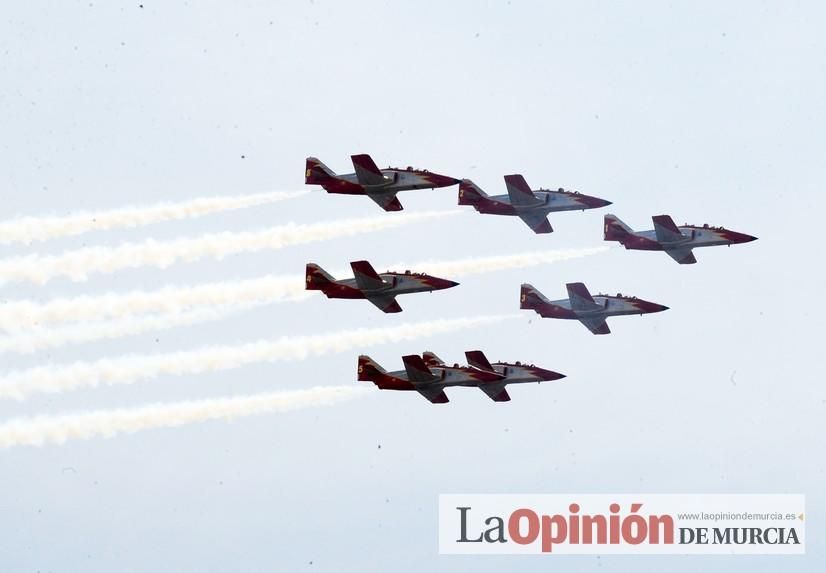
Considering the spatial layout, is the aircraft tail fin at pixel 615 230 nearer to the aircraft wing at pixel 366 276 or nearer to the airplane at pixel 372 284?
the airplane at pixel 372 284

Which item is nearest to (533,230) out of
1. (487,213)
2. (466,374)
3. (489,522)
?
(487,213)

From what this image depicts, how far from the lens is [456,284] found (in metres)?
114

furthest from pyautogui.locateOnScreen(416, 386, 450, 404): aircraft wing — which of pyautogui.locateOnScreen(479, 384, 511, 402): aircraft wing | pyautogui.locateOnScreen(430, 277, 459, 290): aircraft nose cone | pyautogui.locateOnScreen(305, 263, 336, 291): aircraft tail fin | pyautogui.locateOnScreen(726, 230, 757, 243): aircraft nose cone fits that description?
pyautogui.locateOnScreen(726, 230, 757, 243): aircraft nose cone

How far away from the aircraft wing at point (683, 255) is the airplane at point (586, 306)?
4.37m

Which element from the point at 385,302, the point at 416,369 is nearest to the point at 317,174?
the point at 385,302

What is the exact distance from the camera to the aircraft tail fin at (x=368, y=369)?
116 m

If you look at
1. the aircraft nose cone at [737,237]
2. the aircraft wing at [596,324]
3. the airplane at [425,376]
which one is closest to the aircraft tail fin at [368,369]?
the airplane at [425,376]

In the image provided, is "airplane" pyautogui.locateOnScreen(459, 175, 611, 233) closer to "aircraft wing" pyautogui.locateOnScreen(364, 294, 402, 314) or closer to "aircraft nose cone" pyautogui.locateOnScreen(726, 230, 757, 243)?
"aircraft nose cone" pyautogui.locateOnScreen(726, 230, 757, 243)

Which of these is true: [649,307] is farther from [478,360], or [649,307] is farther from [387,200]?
[387,200]

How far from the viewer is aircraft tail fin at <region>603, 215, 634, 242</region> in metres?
123

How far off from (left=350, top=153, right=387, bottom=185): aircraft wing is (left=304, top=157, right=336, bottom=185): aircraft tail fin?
1.74 meters

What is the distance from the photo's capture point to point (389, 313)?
114 metres

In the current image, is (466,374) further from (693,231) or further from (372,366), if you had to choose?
(693,231)

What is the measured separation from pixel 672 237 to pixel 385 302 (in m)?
20.0
